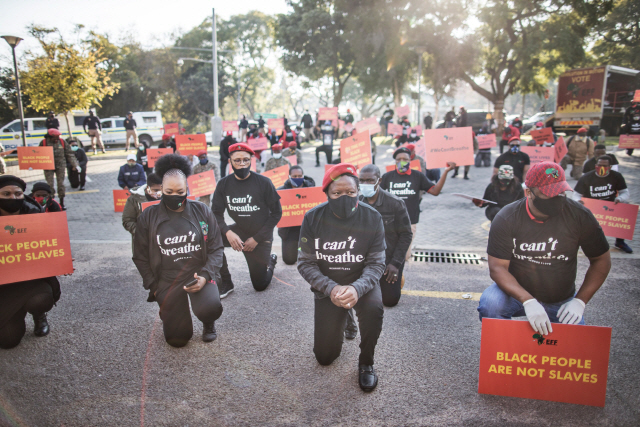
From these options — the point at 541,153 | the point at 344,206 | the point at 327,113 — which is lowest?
the point at 344,206

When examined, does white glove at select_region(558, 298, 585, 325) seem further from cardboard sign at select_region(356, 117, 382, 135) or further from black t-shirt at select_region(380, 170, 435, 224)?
cardboard sign at select_region(356, 117, 382, 135)

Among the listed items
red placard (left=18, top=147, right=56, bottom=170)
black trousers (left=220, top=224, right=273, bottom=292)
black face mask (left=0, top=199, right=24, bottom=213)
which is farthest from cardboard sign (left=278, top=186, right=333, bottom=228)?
red placard (left=18, top=147, right=56, bottom=170)

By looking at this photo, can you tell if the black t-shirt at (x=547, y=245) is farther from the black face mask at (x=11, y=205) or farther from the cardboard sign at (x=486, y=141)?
the cardboard sign at (x=486, y=141)

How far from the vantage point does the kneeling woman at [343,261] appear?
3480 mm

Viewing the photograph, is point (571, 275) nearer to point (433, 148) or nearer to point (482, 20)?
point (433, 148)

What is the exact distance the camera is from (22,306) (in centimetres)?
418

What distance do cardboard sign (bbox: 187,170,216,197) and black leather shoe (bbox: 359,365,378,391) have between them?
19.2 feet

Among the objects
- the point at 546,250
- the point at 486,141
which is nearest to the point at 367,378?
the point at 546,250

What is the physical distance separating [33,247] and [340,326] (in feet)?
10.4

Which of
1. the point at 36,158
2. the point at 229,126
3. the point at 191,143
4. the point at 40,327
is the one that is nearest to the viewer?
the point at 40,327

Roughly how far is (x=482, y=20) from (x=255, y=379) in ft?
84.0

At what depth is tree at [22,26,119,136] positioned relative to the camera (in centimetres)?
2064

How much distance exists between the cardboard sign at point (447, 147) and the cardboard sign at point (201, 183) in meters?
4.27

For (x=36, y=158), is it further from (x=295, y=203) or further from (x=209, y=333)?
(x=209, y=333)
